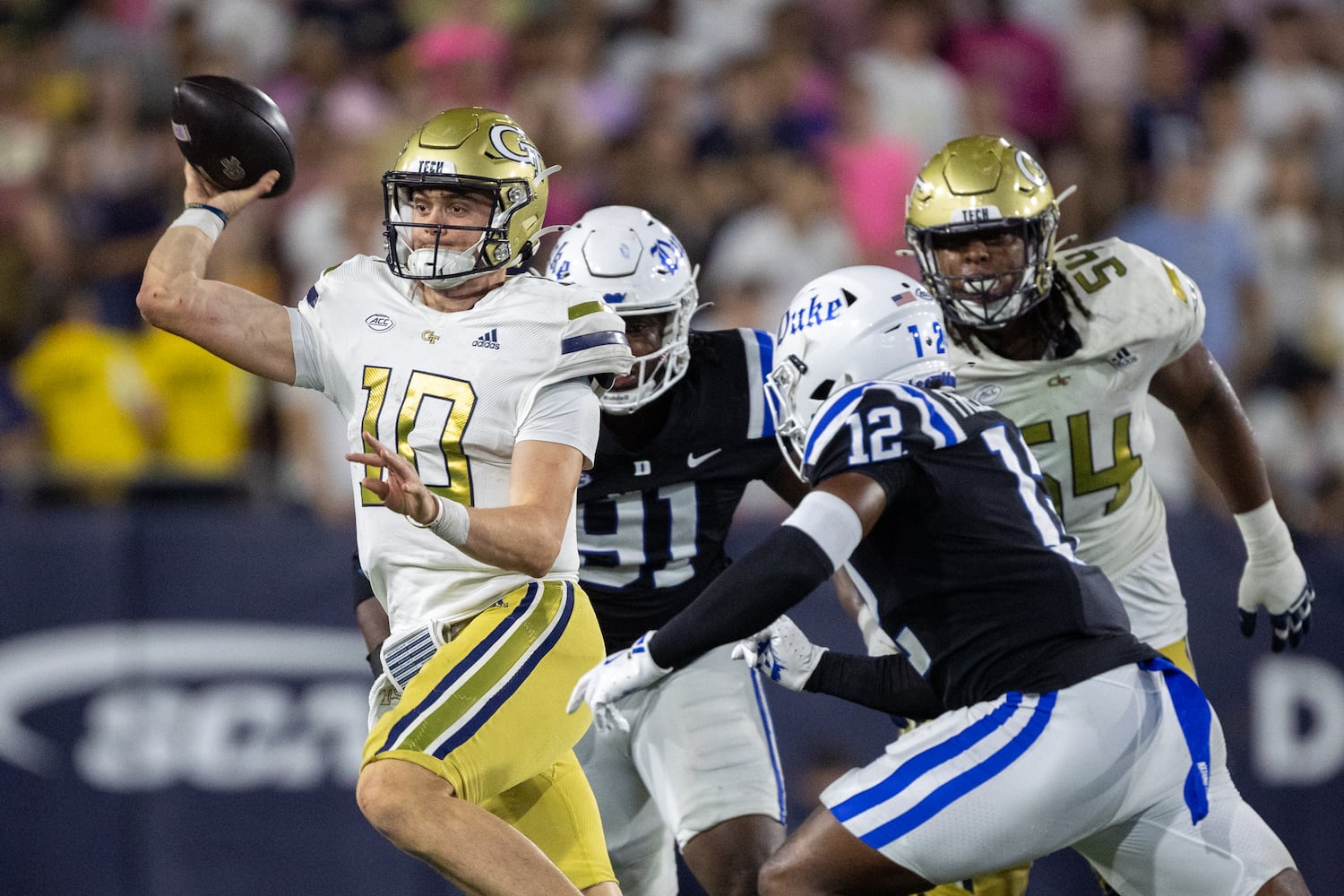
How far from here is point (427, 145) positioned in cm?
379

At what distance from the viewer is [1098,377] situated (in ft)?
14.0

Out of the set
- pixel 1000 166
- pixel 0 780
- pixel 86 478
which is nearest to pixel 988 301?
pixel 1000 166

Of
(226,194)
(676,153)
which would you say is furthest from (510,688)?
(676,153)

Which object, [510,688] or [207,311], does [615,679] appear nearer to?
[510,688]

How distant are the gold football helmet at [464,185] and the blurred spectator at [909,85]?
468cm

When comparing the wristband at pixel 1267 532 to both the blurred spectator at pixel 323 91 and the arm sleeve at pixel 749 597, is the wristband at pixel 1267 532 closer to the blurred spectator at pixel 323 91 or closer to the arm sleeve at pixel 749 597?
the arm sleeve at pixel 749 597

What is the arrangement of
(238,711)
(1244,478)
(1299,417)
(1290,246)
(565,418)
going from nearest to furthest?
(565,418)
(1244,478)
(238,711)
(1299,417)
(1290,246)

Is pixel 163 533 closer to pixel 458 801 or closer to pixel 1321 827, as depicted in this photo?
pixel 458 801

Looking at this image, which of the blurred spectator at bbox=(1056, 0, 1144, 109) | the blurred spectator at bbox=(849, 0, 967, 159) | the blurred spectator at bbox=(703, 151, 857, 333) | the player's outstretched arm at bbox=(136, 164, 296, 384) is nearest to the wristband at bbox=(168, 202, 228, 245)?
the player's outstretched arm at bbox=(136, 164, 296, 384)

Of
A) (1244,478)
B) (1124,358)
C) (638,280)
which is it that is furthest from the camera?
(1244,478)

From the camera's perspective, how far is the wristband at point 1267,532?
455 cm

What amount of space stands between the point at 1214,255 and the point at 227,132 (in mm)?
5241

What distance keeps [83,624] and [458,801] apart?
3469 millimetres

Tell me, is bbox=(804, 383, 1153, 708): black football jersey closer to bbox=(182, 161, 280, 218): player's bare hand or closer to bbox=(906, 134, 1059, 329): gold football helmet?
bbox=(906, 134, 1059, 329): gold football helmet
